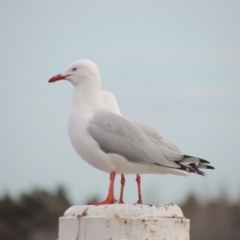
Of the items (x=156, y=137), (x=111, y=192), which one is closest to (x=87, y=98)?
(x=156, y=137)

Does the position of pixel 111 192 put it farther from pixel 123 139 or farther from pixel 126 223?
pixel 126 223

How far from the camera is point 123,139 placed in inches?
235

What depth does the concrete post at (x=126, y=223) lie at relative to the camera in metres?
4.53

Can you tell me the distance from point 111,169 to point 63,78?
0.85m

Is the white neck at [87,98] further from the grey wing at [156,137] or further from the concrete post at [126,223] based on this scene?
the concrete post at [126,223]

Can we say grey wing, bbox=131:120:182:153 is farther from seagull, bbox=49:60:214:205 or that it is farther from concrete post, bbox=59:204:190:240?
concrete post, bbox=59:204:190:240

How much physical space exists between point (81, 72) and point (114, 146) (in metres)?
0.65

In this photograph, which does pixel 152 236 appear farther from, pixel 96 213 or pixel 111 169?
pixel 111 169

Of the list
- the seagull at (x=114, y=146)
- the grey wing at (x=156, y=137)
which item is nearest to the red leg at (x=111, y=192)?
the seagull at (x=114, y=146)

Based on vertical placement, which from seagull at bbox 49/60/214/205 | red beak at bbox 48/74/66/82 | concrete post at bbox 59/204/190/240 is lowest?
concrete post at bbox 59/204/190/240

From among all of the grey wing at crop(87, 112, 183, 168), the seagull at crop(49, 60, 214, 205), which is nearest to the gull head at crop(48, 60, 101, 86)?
the seagull at crop(49, 60, 214, 205)

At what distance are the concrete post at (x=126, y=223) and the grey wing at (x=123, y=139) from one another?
1084 mm

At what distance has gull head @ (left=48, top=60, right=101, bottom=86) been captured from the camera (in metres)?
6.22

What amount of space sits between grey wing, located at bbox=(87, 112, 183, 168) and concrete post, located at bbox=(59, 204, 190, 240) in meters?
1.08
